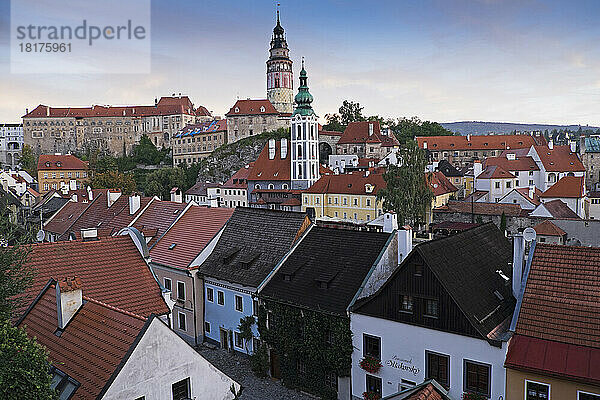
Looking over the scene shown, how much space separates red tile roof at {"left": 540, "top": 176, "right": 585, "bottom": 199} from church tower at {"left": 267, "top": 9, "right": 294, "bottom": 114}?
245 ft

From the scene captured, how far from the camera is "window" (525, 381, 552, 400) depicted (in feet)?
44.8

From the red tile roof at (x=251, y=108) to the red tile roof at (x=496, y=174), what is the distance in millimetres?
56696

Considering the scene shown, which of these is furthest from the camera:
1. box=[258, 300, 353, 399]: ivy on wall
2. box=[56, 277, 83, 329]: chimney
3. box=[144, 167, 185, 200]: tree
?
box=[144, 167, 185, 200]: tree

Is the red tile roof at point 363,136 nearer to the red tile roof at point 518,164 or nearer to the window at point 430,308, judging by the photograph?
the red tile roof at point 518,164

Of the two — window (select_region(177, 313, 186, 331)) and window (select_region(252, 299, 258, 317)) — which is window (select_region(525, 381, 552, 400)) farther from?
window (select_region(177, 313, 186, 331))

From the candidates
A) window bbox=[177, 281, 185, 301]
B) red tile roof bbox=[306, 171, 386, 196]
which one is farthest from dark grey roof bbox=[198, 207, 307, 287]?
red tile roof bbox=[306, 171, 386, 196]

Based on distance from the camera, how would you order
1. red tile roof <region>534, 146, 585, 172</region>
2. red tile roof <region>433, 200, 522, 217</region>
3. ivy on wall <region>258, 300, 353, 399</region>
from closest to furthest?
ivy on wall <region>258, 300, 353, 399</region>, red tile roof <region>433, 200, 522, 217</region>, red tile roof <region>534, 146, 585, 172</region>

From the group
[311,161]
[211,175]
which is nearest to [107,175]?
[211,175]

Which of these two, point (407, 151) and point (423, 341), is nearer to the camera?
point (423, 341)

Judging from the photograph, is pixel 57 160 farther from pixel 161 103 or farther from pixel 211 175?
pixel 161 103

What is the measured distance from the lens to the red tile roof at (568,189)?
54.8 metres

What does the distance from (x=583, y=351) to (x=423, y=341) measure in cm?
469

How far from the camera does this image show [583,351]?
13445 millimetres

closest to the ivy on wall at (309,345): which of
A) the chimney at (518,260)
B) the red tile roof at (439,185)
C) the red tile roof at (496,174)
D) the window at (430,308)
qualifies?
the window at (430,308)
